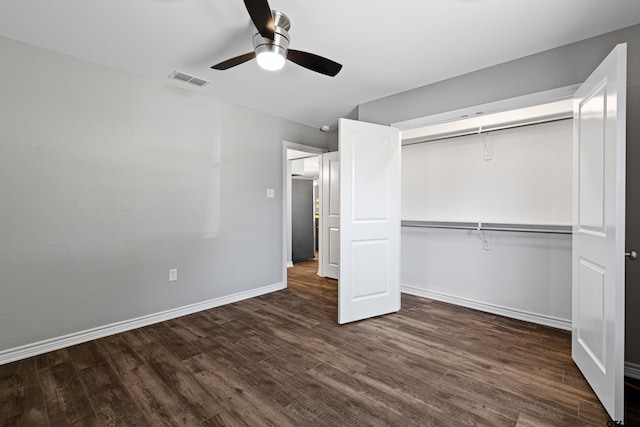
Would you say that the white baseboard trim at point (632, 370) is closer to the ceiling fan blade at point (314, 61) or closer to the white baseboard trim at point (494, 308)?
the white baseboard trim at point (494, 308)

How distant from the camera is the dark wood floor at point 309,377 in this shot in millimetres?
1731

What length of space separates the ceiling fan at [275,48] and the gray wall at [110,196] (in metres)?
1.35

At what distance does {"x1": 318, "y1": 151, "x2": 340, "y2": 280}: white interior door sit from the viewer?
483cm

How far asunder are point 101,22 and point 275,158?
2442 mm

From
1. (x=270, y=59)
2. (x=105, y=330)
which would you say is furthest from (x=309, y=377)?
(x=270, y=59)

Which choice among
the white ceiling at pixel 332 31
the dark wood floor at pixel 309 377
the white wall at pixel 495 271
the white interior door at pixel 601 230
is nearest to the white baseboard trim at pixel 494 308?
the white wall at pixel 495 271

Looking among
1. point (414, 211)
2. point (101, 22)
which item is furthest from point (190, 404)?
point (414, 211)

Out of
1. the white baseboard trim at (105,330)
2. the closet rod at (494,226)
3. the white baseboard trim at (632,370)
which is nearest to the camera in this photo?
the white baseboard trim at (632,370)

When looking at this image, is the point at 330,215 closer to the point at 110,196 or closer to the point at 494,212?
the point at 494,212

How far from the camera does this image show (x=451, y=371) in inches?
86.5

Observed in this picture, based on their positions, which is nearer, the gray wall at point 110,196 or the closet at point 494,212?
the gray wall at point 110,196

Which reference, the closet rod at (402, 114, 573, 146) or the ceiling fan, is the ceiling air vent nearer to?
the ceiling fan

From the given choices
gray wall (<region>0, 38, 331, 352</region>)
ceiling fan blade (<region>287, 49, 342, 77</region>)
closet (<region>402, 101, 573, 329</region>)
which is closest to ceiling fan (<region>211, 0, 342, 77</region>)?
ceiling fan blade (<region>287, 49, 342, 77</region>)

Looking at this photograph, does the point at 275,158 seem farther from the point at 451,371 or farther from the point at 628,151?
the point at 628,151
